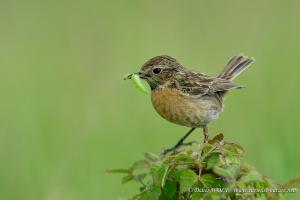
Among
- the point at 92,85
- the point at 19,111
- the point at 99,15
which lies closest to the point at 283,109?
the point at 92,85

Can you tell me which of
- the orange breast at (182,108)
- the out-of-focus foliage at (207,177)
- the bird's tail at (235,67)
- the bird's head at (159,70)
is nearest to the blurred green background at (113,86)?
the bird's tail at (235,67)

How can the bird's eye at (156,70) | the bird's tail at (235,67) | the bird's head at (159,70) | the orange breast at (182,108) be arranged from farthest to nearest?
the bird's tail at (235,67), the bird's eye at (156,70), the bird's head at (159,70), the orange breast at (182,108)

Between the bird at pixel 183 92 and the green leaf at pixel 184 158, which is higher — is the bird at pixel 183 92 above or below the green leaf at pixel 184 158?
below

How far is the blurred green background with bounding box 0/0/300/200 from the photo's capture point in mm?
9203

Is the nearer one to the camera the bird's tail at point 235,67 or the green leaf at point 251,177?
the green leaf at point 251,177

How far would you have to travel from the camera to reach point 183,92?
8523 millimetres

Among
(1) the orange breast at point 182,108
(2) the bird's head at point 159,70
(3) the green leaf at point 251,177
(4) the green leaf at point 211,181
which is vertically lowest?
(1) the orange breast at point 182,108

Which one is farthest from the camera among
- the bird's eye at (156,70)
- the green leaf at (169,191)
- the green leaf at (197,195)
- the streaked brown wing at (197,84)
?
the streaked brown wing at (197,84)

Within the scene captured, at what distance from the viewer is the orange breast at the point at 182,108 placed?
7.95 metres

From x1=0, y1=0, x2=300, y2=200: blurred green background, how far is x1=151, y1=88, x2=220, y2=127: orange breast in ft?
2.72

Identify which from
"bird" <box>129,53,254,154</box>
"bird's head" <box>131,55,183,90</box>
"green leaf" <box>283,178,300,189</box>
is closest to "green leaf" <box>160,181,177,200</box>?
"green leaf" <box>283,178,300,189</box>

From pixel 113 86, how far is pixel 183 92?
336 cm

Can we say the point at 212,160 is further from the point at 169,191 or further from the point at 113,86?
the point at 113,86

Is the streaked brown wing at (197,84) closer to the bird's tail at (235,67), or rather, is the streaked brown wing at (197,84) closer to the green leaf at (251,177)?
the bird's tail at (235,67)
